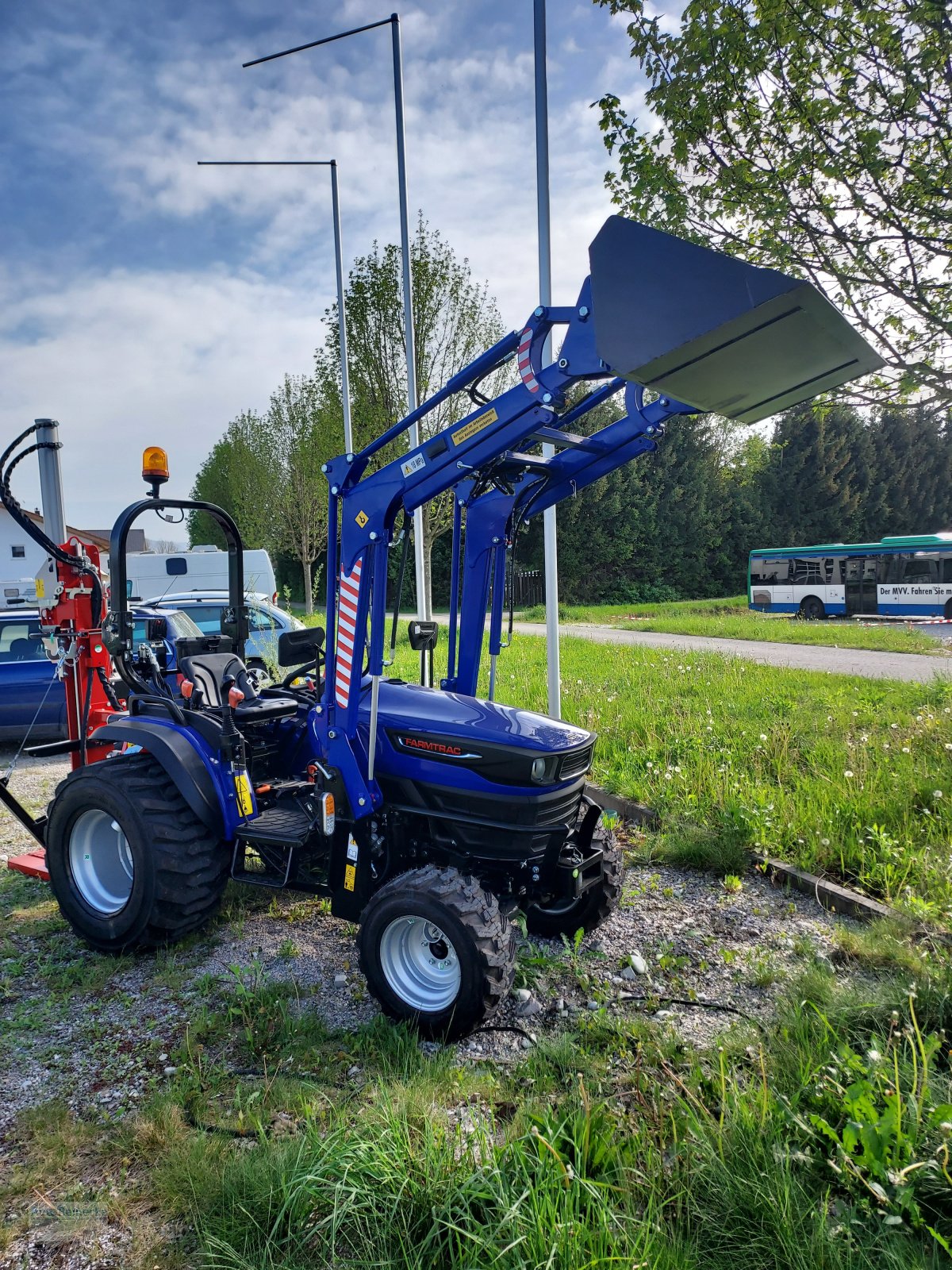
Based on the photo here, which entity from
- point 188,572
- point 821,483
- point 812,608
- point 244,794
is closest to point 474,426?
point 244,794

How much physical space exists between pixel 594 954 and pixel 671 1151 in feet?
5.10

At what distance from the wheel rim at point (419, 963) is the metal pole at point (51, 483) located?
354cm

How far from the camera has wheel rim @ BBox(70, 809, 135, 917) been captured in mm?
4133

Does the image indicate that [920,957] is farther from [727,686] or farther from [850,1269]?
[727,686]

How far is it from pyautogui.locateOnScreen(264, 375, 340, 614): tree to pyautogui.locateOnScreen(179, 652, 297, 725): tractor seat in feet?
57.4

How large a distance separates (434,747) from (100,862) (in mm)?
1994

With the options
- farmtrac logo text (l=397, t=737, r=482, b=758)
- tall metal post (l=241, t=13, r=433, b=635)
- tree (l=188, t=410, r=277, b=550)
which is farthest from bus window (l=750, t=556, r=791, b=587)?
farmtrac logo text (l=397, t=737, r=482, b=758)

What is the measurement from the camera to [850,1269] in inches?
73.0

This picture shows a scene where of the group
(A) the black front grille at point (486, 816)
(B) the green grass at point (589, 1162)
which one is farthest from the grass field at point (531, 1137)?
(A) the black front grille at point (486, 816)

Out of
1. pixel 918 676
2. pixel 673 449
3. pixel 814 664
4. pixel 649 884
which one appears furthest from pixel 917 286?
pixel 673 449

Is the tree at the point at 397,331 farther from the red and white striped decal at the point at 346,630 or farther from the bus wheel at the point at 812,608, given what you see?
the bus wheel at the point at 812,608

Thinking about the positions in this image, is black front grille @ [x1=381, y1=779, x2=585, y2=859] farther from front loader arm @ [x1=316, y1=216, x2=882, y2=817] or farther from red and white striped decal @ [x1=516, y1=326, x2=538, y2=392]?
red and white striped decal @ [x1=516, y1=326, x2=538, y2=392]

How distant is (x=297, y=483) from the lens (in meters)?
27.1

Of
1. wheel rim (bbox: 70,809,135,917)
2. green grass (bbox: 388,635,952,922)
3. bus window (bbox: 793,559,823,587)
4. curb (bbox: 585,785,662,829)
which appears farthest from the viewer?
bus window (bbox: 793,559,823,587)
